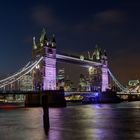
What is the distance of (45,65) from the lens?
107000mm

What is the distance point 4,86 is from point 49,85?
2036 centimetres

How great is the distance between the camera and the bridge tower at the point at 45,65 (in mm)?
103188

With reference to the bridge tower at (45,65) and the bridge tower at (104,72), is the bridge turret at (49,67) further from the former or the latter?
the bridge tower at (104,72)

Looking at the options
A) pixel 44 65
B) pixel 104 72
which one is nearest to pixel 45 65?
pixel 44 65

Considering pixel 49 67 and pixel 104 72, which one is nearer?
pixel 49 67

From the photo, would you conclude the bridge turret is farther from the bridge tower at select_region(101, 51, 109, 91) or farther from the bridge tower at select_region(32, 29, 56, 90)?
the bridge tower at select_region(101, 51, 109, 91)

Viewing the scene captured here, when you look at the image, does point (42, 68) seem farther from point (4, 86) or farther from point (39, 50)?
point (4, 86)

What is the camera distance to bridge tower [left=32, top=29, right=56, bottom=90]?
103m

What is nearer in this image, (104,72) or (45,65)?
(45,65)

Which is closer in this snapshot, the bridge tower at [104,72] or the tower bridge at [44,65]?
the tower bridge at [44,65]

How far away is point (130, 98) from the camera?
157000 mm

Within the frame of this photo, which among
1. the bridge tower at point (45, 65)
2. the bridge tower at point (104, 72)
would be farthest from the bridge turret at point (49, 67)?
the bridge tower at point (104, 72)

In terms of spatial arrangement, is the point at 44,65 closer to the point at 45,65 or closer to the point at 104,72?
the point at 45,65

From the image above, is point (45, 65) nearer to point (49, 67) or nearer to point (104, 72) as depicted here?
point (49, 67)
